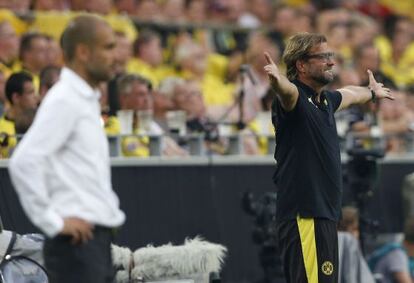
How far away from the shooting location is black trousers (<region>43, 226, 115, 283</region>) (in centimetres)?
578

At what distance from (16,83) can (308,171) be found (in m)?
3.35

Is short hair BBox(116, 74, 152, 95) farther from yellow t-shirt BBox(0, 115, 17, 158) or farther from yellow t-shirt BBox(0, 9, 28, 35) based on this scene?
yellow t-shirt BBox(0, 9, 28, 35)

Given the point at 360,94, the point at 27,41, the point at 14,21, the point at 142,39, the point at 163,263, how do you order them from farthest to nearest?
the point at 142,39 < the point at 14,21 < the point at 27,41 < the point at 163,263 < the point at 360,94

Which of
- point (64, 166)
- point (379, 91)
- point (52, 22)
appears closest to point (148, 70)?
point (52, 22)

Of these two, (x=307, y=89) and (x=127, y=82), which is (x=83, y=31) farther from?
(x=127, y=82)

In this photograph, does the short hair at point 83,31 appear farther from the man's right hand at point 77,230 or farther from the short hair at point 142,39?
the short hair at point 142,39

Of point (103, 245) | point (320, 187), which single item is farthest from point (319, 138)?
point (103, 245)

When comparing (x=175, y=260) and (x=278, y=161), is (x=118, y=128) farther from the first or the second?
(x=278, y=161)

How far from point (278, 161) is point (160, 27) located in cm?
781

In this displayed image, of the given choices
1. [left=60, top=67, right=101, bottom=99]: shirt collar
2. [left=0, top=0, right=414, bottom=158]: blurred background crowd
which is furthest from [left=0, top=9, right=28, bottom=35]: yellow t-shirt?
[left=60, top=67, right=101, bottom=99]: shirt collar

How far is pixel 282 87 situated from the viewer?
7.17 m

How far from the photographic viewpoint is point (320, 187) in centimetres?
771

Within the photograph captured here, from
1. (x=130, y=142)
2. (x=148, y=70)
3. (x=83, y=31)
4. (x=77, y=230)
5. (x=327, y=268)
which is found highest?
(x=83, y=31)

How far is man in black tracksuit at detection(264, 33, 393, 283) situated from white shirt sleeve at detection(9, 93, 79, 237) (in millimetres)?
2119
